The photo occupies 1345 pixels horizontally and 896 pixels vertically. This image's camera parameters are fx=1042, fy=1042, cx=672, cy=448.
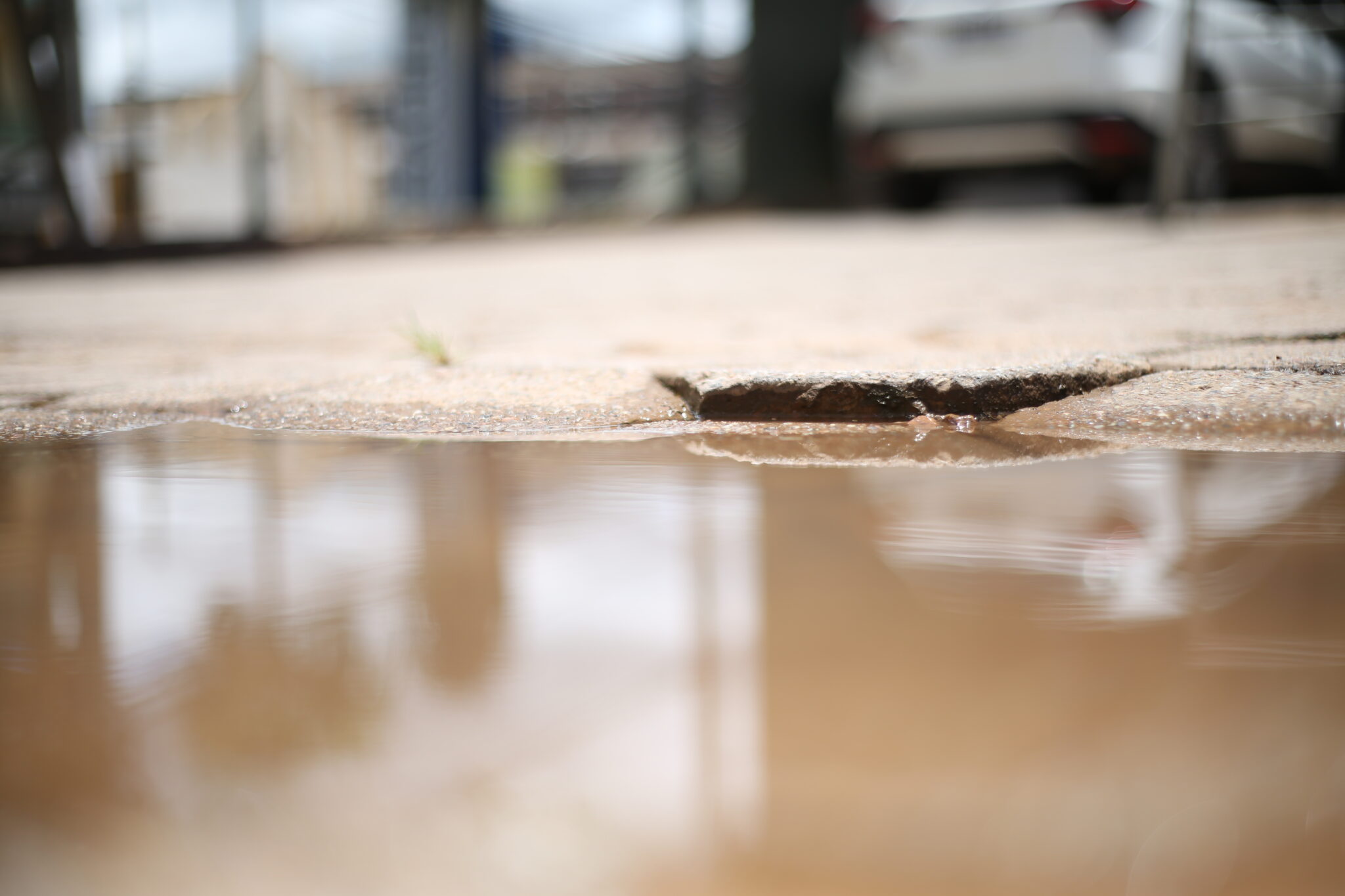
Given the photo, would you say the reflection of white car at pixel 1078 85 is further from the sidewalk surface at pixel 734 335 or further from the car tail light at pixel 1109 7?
the sidewalk surface at pixel 734 335

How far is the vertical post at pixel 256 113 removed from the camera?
6.91 m

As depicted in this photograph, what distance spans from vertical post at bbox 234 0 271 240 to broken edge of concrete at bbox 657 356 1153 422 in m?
6.21

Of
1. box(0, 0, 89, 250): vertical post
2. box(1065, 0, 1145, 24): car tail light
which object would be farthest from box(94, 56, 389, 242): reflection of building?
box(1065, 0, 1145, 24): car tail light

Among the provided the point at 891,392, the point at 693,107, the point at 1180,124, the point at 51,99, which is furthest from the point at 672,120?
the point at 891,392

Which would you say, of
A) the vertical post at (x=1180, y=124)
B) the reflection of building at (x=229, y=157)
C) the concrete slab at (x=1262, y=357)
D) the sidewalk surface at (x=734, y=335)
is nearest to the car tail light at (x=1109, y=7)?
the vertical post at (x=1180, y=124)

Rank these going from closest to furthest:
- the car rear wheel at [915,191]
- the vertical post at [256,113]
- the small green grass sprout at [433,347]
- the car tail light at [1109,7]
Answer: the small green grass sprout at [433,347] → the car tail light at [1109,7] → the car rear wheel at [915,191] → the vertical post at [256,113]

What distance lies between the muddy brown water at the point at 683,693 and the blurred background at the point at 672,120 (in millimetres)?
3027

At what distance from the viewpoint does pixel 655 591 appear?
2.46 ft

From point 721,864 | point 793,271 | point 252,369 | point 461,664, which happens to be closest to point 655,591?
point 461,664

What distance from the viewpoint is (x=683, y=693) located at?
0.60 metres

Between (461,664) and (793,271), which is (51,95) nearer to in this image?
(793,271)

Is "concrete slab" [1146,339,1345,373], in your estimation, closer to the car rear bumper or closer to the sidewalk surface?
the sidewalk surface

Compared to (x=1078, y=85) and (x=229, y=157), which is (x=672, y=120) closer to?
(x=229, y=157)

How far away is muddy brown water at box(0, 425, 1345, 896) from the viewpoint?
46 centimetres
